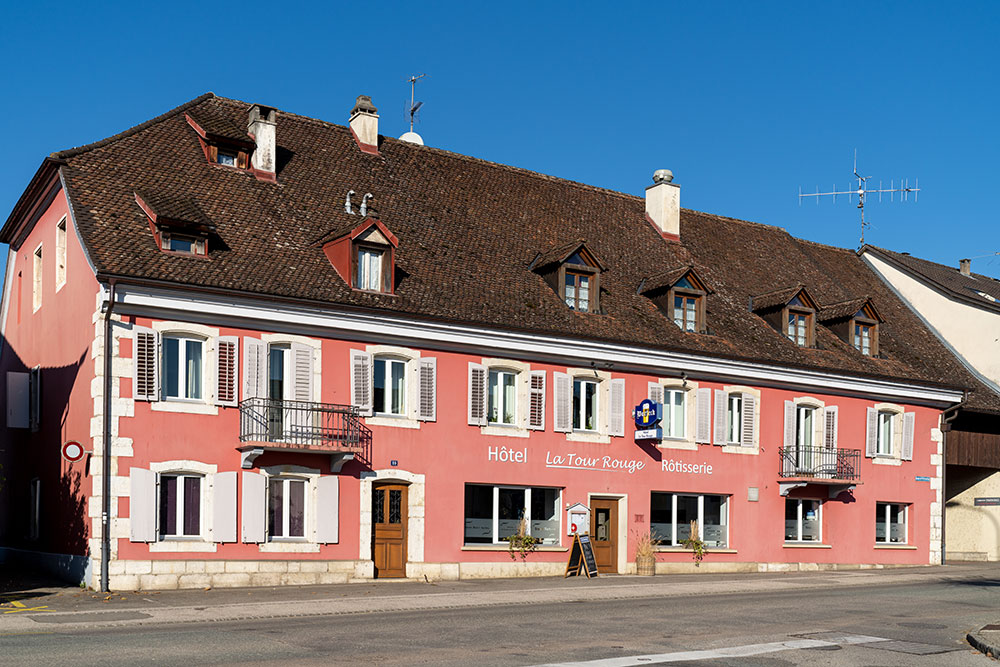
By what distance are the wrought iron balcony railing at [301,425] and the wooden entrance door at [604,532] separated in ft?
24.8

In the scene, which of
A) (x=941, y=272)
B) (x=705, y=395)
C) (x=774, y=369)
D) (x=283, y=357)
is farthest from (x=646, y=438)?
(x=941, y=272)

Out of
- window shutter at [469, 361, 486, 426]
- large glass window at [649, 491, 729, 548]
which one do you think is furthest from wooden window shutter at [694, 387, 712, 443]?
window shutter at [469, 361, 486, 426]

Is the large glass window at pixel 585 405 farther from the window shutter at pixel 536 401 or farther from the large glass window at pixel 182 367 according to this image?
the large glass window at pixel 182 367

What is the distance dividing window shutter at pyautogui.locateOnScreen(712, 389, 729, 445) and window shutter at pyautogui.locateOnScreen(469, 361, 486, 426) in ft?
25.1

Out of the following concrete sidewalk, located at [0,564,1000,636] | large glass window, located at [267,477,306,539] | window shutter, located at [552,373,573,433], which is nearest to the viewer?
concrete sidewalk, located at [0,564,1000,636]

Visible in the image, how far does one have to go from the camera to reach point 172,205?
24812 millimetres

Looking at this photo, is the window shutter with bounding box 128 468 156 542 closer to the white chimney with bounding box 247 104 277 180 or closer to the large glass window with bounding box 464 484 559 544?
the large glass window with bounding box 464 484 559 544

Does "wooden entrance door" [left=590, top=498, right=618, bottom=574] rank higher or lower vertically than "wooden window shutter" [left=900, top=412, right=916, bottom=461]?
lower

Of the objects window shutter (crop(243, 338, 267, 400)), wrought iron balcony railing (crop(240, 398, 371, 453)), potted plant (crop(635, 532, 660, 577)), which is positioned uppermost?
window shutter (crop(243, 338, 267, 400))

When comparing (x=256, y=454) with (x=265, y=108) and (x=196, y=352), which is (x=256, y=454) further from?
(x=265, y=108)

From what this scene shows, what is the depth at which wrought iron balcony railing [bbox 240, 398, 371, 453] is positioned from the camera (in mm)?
24125

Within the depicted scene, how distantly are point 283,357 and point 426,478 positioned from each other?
4.46m

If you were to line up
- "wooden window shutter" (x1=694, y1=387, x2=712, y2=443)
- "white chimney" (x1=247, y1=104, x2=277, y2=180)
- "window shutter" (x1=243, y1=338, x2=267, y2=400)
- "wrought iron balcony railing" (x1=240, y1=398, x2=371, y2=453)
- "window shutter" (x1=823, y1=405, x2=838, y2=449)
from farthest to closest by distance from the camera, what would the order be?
"window shutter" (x1=823, y1=405, x2=838, y2=449) → "wooden window shutter" (x1=694, y1=387, x2=712, y2=443) → "white chimney" (x1=247, y1=104, x2=277, y2=180) → "window shutter" (x1=243, y1=338, x2=267, y2=400) → "wrought iron balcony railing" (x1=240, y1=398, x2=371, y2=453)

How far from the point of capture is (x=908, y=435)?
36688 mm
